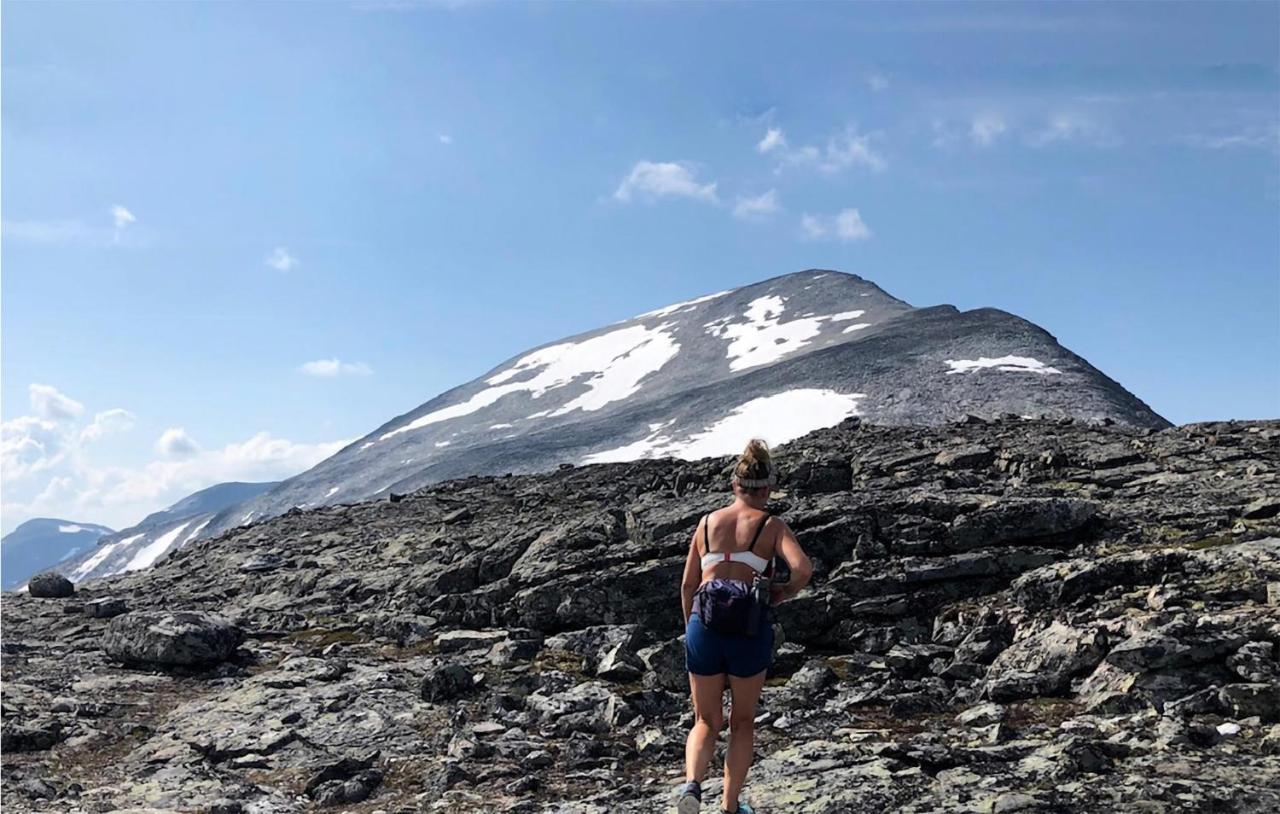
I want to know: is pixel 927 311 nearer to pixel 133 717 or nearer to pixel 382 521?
pixel 382 521

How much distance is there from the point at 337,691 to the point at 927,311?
83581 millimetres

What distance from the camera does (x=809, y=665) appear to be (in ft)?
44.2

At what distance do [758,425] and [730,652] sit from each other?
5874 centimetres

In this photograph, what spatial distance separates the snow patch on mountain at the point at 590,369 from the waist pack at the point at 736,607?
102 metres

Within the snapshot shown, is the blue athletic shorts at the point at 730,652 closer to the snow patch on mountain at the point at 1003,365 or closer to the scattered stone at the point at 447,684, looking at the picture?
the scattered stone at the point at 447,684

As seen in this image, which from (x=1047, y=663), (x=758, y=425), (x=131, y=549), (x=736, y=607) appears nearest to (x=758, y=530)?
(x=736, y=607)

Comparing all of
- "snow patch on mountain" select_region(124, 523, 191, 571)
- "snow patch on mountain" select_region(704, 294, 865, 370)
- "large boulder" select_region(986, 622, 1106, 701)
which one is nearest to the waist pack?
"large boulder" select_region(986, 622, 1106, 701)

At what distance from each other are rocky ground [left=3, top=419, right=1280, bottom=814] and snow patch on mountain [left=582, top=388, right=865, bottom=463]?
126 feet

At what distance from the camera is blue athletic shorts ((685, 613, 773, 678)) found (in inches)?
316

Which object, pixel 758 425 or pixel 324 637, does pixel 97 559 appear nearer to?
pixel 758 425

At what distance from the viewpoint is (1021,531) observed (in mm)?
16250

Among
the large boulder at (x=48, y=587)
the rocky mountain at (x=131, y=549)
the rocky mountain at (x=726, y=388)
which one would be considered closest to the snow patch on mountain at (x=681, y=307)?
the rocky mountain at (x=726, y=388)

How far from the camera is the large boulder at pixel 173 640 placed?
17703mm

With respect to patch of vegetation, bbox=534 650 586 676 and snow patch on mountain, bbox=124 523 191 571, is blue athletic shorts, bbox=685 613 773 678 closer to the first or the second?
patch of vegetation, bbox=534 650 586 676
